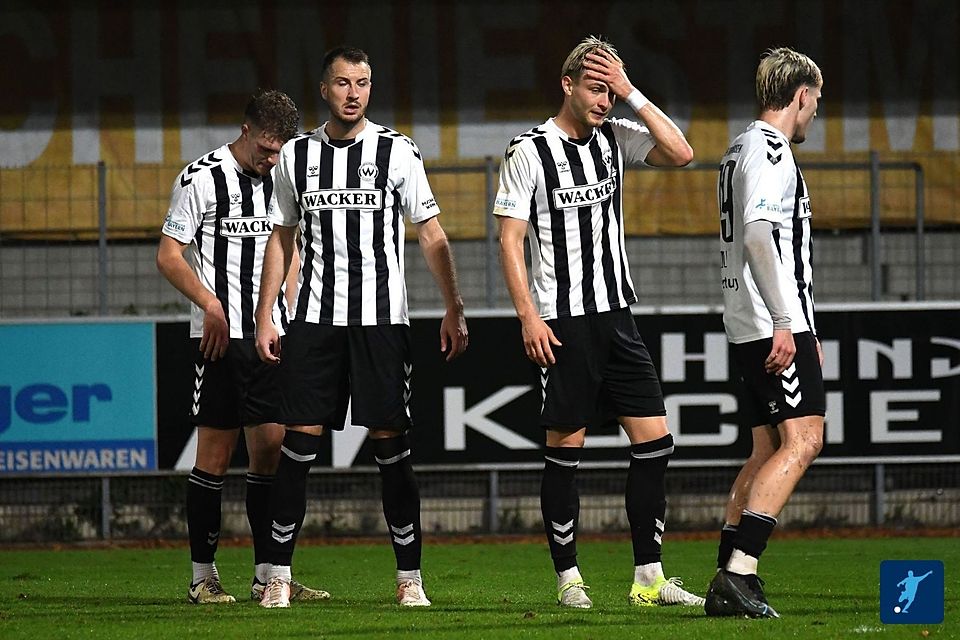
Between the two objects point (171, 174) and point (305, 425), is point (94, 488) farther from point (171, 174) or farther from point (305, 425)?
point (305, 425)

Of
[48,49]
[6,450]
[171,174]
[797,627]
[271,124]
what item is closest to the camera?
[797,627]

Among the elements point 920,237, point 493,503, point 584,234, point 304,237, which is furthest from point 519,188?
point 920,237

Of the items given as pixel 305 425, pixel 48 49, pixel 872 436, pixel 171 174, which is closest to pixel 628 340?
pixel 305 425

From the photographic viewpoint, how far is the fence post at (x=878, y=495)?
1200cm

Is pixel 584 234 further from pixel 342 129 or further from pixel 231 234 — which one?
pixel 231 234

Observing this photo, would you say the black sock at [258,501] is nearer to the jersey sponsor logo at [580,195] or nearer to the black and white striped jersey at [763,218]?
the jersey sponsor logo at [580,195]

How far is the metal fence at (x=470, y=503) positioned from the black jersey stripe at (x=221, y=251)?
16.5 ft

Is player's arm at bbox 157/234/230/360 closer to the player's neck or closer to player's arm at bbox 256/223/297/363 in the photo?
player's arm at bbox 256/223/297/363

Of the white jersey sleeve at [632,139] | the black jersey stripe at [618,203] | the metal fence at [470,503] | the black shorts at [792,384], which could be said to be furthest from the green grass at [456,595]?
the white jersey sleeve at [632,139]

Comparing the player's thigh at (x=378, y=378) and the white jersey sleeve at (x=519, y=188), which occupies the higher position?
the white jersey sleeve at (x=519, y=188)

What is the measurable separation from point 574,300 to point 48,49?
9389mm

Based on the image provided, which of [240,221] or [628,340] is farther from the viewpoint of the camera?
[240,221]

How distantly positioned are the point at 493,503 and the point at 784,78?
6581mm

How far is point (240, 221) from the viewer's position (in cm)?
704
